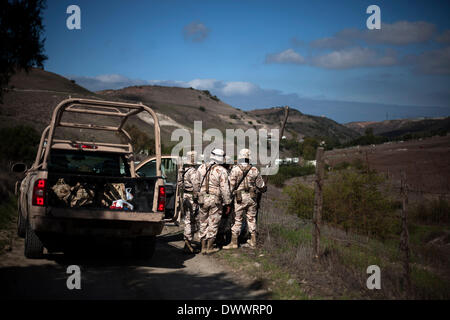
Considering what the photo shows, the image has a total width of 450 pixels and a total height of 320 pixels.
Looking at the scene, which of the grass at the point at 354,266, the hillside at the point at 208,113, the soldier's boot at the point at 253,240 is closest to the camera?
the grass at the point at 354,266

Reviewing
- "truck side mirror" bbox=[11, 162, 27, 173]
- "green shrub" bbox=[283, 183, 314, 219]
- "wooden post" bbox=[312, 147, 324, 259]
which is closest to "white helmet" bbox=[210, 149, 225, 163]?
"wooden post" bbox=[312, 147, 324, 259]

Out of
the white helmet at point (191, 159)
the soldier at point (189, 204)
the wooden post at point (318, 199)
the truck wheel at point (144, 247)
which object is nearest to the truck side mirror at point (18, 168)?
the truck wheel at point (144, 247)

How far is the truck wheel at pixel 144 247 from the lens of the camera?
22.9 ft

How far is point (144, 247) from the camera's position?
7.02 m

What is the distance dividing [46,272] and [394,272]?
522 centimetres

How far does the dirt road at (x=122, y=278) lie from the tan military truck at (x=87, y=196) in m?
0.35

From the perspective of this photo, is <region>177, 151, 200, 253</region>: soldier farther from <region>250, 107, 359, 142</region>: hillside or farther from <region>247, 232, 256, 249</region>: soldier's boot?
<region>250, 107, 359, 142</region>: hillside

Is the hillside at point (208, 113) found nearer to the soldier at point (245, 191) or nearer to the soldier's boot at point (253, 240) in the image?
the soldier at point (245, 191)

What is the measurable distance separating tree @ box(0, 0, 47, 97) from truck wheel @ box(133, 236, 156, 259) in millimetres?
9593

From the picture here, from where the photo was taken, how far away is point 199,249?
862 centimetres

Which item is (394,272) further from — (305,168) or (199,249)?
(305,168)

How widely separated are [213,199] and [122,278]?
264cm

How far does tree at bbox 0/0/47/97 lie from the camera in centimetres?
1271
